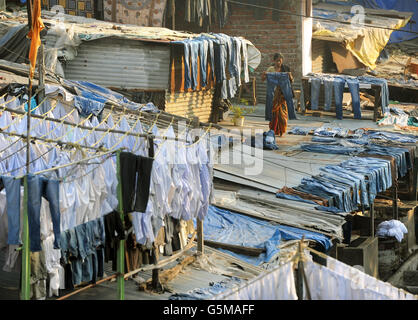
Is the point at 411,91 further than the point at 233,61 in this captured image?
Yes

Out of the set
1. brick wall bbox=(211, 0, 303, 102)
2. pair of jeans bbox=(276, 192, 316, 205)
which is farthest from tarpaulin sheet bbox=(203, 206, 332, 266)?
brick wall bbox=(211, 0, 303, 102)

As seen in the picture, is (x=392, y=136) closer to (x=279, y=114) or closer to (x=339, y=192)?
(x=279, y=114)

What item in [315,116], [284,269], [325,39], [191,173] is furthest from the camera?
[325,39]

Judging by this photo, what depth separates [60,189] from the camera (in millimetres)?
7797

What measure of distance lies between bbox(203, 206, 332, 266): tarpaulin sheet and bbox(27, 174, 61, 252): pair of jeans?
3.60 metres

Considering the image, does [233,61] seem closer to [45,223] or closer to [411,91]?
[411,91]

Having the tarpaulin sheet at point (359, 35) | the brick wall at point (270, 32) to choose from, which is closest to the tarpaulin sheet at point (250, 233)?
the brick wall at point (270, 32)

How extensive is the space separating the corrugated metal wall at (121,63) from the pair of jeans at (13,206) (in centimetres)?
876

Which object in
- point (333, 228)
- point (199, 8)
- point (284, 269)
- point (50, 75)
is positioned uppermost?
point (199, 8)

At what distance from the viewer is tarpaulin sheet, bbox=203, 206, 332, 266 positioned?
10.6 metres

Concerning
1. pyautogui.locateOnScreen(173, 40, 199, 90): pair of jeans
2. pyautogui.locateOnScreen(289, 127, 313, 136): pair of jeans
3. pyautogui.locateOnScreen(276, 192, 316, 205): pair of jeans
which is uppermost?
pyautogui.locateOnScreen(173, 40, 199, 90): pair of jeans

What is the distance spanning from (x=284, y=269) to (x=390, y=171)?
29.9 feet

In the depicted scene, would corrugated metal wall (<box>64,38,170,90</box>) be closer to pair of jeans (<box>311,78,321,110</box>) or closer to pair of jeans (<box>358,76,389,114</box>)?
pair of jeans (<box>311,78,321,110</box>)

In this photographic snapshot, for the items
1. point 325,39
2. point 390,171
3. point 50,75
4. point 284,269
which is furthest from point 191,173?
Answer: point 325,39
